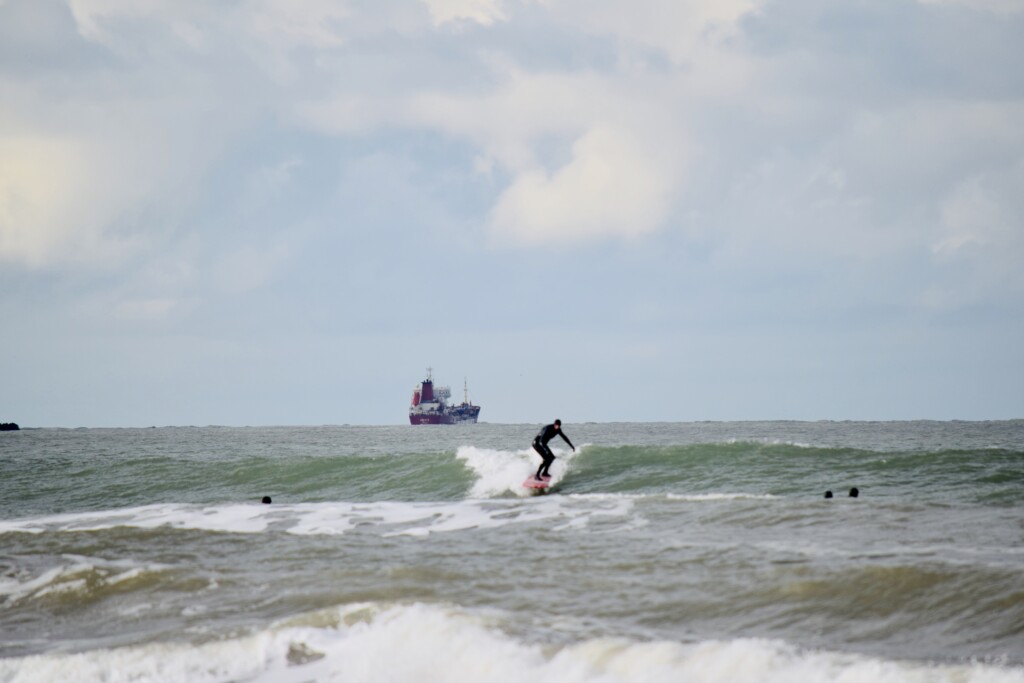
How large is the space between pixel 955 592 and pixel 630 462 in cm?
2065

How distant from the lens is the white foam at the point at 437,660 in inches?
364

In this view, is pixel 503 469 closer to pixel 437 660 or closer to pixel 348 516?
pixel 348 516

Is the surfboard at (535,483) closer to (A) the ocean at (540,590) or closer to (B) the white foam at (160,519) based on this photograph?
(A) the ocean at (540,590)

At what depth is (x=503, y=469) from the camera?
3153 centimetres

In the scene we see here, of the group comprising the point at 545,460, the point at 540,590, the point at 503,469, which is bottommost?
the point at 540,590

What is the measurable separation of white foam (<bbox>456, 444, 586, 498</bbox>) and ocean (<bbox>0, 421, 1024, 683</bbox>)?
4.20 metres

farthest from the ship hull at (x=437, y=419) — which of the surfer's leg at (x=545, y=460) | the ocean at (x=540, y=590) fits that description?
the ocean at (x=540, y=590)

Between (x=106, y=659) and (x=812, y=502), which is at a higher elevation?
(x=812, y=502)

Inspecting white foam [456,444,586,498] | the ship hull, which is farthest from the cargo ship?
white foam [456,444,586,498]

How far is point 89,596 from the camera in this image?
1439 cm

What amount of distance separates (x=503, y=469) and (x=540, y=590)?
18.7 meters

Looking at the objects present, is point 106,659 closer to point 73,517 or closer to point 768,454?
point 73,517

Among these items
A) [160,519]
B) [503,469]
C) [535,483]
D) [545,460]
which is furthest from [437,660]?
[503,469]

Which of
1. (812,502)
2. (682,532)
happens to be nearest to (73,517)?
(682,532)
